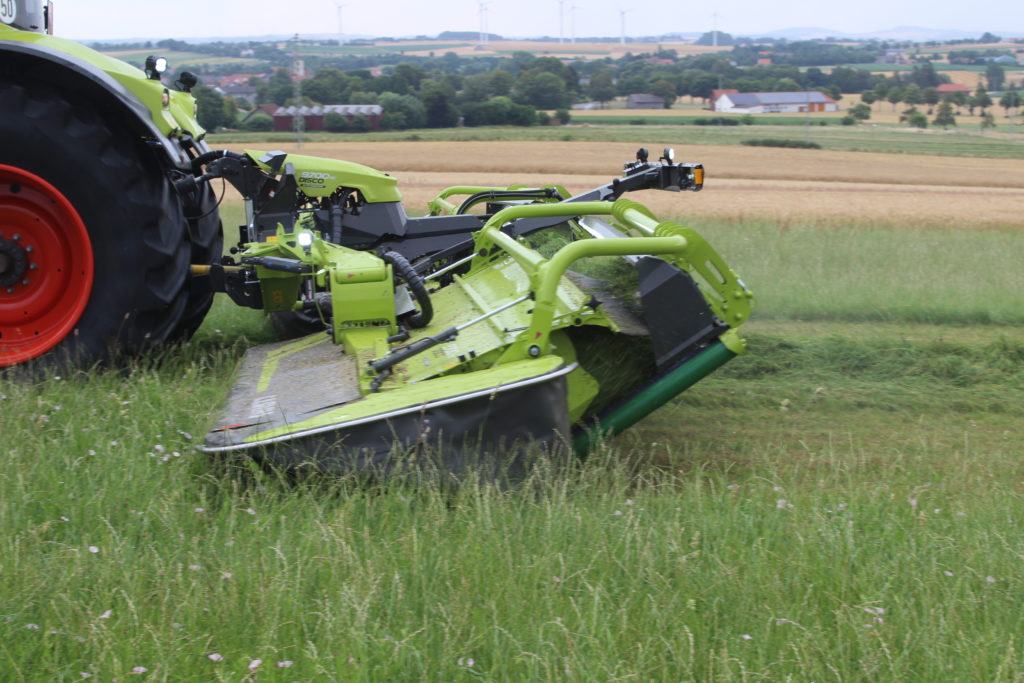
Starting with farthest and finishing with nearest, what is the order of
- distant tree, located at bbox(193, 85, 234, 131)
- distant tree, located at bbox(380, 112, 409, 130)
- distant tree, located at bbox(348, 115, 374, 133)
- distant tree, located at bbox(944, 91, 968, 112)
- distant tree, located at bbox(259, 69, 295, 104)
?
1. distant tree, located at bbox(944, 91, 968, 112)
2. distant tree, located at bbox(259, 69, 295, 104)
3. distant tree, located at bbox(348, 115, 374, 133)
4. distant tree, located at bbox(380, 112, 409, 130)
5. distant tree, located at bbox(193, 85, 234, 131)

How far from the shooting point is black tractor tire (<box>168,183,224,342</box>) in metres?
5.79

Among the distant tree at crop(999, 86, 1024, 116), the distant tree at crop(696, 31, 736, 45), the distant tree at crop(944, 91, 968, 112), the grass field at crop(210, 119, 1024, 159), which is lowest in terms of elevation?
the grass field at crop(210, 119, 1024, 159)

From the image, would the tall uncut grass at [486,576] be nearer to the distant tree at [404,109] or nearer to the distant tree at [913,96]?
the distant tree at [404,109]

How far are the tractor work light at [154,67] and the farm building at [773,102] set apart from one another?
4784 centimetres

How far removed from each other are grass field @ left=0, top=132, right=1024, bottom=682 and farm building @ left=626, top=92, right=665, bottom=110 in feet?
153

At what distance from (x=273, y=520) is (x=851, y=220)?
36.7 ft

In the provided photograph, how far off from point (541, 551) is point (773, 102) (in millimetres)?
54704

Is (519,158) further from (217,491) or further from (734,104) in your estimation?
(734,104)

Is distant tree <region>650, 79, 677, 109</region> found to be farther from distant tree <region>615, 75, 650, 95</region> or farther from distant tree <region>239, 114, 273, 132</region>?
distant tree <region>239, 114, 273, 132</region>

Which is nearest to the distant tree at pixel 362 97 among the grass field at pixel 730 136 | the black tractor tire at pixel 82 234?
the grass field at pixel 730 136

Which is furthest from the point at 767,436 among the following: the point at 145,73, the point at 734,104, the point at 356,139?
the point at 734,104

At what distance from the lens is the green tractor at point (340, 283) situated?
151 inches

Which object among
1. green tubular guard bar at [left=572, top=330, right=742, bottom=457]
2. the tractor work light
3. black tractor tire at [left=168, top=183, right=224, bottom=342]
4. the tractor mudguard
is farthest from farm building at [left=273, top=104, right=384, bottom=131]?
green tubular guard bar at [left=572, top=330, right=742, bottom=457]

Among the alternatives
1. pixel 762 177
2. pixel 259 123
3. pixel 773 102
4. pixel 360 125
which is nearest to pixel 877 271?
Result: pixel 762 177
